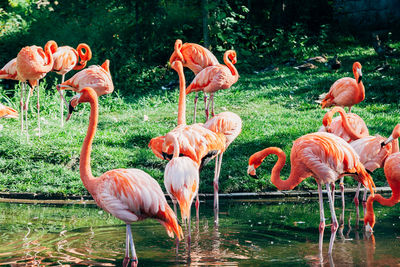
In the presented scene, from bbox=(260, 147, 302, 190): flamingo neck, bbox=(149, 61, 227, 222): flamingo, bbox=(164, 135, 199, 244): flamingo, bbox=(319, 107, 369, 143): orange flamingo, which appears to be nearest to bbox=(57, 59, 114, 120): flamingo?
bbox=(149, 61, 227, 222): flamingo

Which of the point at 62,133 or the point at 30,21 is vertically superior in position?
the point at 30,21

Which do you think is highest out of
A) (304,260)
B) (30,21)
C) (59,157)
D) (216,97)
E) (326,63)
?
(30,21)

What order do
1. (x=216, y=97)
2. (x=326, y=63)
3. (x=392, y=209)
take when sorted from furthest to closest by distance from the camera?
(x=326, y=63) → (x=216, y=97) → (x=392, y=209)

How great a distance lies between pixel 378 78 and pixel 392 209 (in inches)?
216

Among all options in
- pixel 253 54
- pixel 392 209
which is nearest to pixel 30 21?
pixel 253 54

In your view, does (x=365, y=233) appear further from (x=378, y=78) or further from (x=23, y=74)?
(x=378, y=78)

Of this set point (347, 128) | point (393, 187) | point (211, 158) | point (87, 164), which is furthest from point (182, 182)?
point (347, 128)

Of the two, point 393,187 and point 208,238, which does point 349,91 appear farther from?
point 208,238

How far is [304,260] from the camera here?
4363 millimetres

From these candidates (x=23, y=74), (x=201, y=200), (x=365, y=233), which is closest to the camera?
(x=365, y=233)

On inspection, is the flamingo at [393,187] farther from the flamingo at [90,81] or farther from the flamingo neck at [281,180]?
the flamingo at [90,81]

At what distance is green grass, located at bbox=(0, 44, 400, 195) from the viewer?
274 inches

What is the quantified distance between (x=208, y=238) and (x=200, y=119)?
14.2ft

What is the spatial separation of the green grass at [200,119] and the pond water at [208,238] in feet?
2.24
